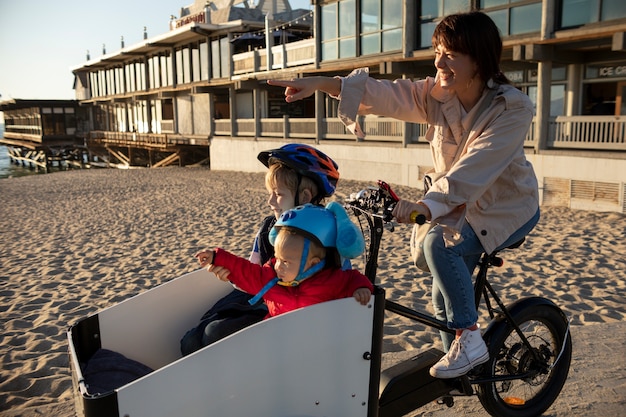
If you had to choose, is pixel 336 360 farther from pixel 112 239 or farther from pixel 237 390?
pixel 112 239

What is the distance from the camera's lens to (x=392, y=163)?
16750mm

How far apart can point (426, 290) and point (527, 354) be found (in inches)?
117

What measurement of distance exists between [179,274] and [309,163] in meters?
4.53

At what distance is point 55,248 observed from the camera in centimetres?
884

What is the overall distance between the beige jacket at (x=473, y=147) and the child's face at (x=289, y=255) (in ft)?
1.79

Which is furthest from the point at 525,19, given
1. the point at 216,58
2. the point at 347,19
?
the point at 216,58

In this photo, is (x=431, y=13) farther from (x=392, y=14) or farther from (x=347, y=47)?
(x=347, y=47)

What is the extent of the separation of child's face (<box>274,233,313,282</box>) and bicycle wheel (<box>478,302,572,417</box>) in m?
1.25

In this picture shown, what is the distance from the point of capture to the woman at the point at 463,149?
7.34ft

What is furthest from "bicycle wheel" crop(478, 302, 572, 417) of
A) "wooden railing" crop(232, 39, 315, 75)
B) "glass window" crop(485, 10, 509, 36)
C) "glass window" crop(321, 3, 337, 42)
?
"wooden railing" crop(232, 39, 315, 75)

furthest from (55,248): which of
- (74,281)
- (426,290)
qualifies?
(426,290)

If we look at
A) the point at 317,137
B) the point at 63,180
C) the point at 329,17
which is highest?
the point at 329,17

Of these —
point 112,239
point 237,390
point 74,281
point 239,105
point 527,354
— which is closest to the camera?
point 237,390

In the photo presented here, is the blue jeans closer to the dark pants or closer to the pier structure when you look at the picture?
the dark pants
